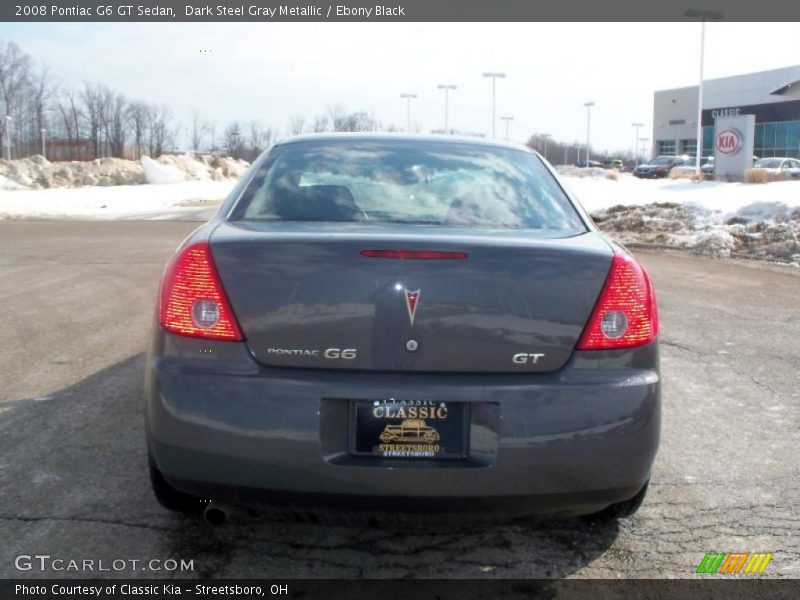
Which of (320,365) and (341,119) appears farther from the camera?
(341,119)

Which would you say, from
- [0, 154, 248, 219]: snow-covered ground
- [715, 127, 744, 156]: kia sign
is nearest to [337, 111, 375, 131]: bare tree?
[0, 154, 248, 219]: snow-covered ground

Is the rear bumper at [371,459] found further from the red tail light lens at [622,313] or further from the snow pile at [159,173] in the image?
the snow pile at [159,173]

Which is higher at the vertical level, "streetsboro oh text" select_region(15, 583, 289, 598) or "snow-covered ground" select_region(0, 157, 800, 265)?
"snow-covered ground" select_region(0, 157, 800, 265)

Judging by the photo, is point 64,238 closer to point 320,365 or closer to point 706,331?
point 706,331

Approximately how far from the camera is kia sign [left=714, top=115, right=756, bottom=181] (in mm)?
27006

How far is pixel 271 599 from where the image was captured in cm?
271

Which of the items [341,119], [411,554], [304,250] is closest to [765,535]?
→ [411,554]

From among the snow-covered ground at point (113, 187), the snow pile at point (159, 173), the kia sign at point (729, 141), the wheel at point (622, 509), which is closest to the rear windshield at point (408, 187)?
the wheel at point (622, 509)

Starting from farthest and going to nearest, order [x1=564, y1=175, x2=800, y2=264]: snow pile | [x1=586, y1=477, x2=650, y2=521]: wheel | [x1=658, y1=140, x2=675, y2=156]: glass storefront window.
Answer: [x1=658, y1=140, x2=675, y2=156]: glass storefront window, [x1=564, y1=175, x2=800, y2=264]: snow pile, [x1=586, y1=477, x2=650, y2=521]: wheel


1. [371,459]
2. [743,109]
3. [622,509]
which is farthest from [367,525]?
[743,109]

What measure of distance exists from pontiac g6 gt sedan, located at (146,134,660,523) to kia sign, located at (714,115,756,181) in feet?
88.2

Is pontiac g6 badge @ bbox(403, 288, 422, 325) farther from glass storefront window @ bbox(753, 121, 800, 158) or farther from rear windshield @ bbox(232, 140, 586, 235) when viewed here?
glass storefront window @ bbox(753, 121, 800, 158)

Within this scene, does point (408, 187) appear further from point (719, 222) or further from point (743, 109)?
point (743, 109)

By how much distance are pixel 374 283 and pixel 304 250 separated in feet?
0.88
